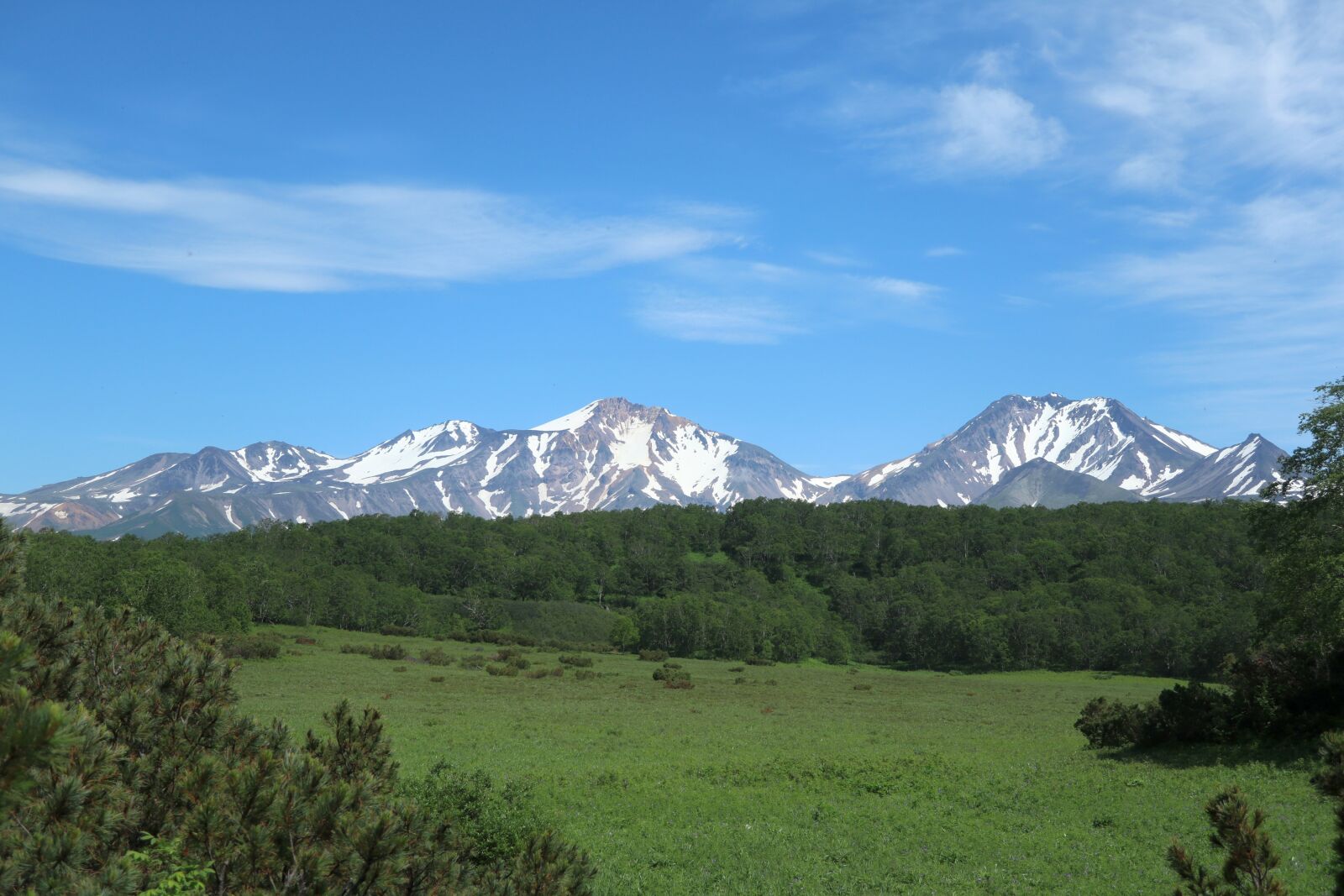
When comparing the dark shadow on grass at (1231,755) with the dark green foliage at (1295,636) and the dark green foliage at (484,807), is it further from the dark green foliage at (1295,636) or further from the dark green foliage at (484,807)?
the dark green foliage at (484,807)

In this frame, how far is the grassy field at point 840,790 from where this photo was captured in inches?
760

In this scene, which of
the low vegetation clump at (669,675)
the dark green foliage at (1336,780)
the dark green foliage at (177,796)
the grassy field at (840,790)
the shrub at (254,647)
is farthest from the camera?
the low vegetation clump at (669,675)

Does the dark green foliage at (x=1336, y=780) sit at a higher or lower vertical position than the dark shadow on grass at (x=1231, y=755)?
higher

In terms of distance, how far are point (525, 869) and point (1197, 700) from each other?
29.4 m

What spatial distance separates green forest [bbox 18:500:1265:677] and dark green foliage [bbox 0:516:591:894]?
246 ft

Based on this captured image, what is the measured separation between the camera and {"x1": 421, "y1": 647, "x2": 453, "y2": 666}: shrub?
81.6 meters

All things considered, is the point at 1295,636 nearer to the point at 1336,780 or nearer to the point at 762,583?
the point at 1336,780

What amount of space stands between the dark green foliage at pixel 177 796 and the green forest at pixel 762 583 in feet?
246

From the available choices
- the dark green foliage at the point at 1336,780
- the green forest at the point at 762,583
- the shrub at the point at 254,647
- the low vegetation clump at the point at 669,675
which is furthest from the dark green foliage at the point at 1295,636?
the shrub at the point at 254,647

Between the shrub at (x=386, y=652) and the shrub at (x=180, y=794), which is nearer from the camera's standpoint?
the shrub at (x=180, y=794)

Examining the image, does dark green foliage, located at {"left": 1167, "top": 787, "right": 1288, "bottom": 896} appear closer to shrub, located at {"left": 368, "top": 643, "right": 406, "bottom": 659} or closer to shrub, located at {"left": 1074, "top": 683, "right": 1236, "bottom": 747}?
shrub, located at {"left": 1074, "top": 683, "right": 1236, "bottom": 747}

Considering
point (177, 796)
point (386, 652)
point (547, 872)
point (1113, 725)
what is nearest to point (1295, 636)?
point (1113, 725)

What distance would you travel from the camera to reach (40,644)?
843 centimetres

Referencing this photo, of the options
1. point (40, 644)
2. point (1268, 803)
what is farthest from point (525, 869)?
point (1268, 803)
